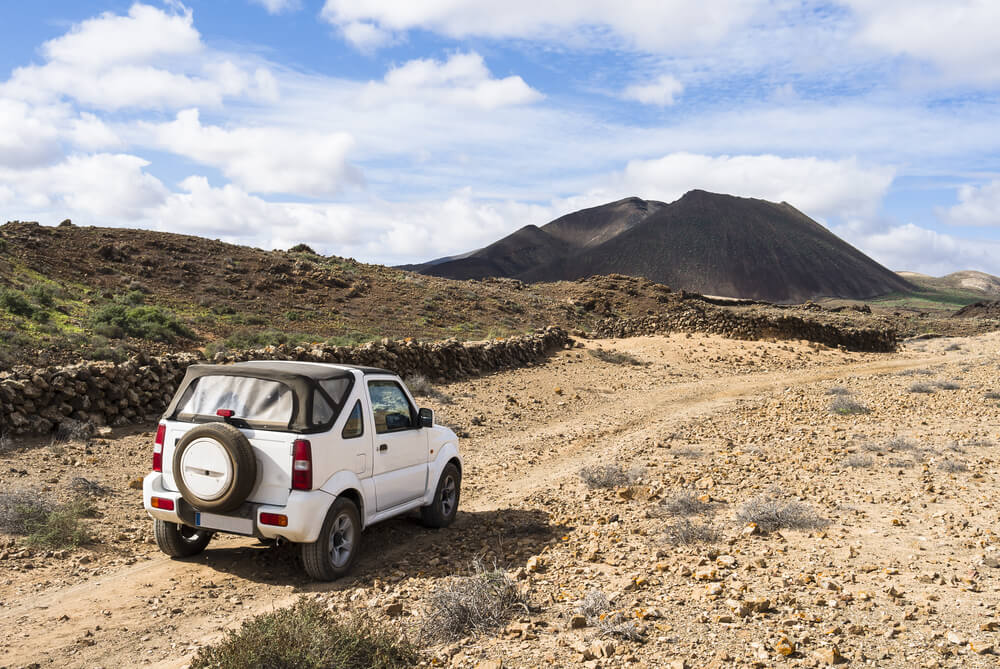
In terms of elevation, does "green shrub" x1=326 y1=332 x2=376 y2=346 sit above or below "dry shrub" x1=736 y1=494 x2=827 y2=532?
above

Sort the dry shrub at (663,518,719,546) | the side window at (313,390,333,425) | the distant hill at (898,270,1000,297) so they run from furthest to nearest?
the distant hill at (898,270,1000,297), the dry shrub at (663,518,719,546), the side window at (313,390,333,425)

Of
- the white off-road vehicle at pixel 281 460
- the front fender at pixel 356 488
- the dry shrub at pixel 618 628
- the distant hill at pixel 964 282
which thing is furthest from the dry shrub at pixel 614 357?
the distant hill at pixel 964 282

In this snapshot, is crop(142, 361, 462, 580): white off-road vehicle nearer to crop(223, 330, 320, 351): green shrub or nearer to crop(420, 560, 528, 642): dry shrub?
crop(420, 560, 528, 642): dry shrub

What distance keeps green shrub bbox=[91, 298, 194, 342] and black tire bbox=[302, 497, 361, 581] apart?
17.8m

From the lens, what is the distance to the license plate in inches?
227

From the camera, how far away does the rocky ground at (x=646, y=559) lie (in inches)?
181

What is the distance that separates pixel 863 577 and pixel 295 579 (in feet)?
15.3

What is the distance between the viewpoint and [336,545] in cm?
612

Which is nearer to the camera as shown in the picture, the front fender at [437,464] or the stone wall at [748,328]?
the front fender at [437,464]

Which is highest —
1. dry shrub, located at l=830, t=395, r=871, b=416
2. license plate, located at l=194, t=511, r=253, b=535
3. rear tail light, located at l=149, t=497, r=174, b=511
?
rear tail light, located at l=149, t=497, r=174, b=511

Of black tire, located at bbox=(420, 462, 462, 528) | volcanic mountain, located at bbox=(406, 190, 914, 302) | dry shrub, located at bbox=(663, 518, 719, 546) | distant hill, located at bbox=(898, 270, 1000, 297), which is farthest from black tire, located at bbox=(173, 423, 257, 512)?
distant hill, located at bbox=(898, 270, 1000, 297)

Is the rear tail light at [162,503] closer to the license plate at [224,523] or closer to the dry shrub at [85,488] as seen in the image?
the license plate at [224,523]

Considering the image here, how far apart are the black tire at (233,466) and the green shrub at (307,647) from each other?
1268 mm

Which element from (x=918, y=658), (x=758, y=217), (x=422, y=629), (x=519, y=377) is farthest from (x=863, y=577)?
(x=758, y=217)
